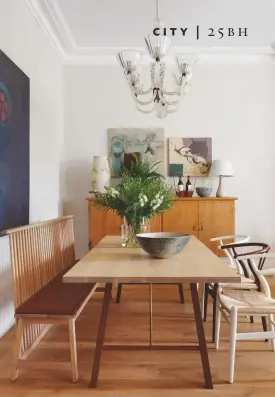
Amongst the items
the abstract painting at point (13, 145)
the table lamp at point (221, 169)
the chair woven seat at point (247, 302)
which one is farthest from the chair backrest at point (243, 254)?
the abstract painting at point (13, 145)

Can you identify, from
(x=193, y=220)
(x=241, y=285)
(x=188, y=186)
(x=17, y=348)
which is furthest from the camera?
(x=188, y=186)

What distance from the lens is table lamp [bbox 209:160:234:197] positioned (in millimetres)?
4918

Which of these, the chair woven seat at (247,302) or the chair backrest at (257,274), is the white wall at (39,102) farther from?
the chair backrest at (257,274)

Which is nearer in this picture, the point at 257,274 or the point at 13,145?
the point at 257,274

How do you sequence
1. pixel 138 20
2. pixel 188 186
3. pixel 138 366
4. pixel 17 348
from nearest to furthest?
pixel 17 348, pixel 138 366, pixel 138 20, pixel 188 186

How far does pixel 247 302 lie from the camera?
2525mm

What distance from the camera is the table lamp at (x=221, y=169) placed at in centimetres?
492

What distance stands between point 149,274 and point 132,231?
1.00 meters

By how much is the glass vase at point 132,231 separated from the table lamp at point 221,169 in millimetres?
2221

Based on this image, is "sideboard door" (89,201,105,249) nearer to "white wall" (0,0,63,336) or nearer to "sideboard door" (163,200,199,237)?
"white wall" (0,0,63,336)

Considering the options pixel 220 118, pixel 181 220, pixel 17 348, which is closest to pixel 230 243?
pixel 181 220

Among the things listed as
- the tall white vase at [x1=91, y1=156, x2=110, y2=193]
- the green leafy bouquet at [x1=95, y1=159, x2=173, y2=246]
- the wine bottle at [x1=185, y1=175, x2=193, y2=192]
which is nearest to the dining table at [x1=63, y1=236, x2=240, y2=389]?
→ the green leafy bouquet at [x1=95, y1=159, x2=173, y2=246]

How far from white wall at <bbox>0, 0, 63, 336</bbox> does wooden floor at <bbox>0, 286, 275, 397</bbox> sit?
69 cm

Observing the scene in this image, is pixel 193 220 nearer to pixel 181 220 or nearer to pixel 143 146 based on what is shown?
pixel 181 220
